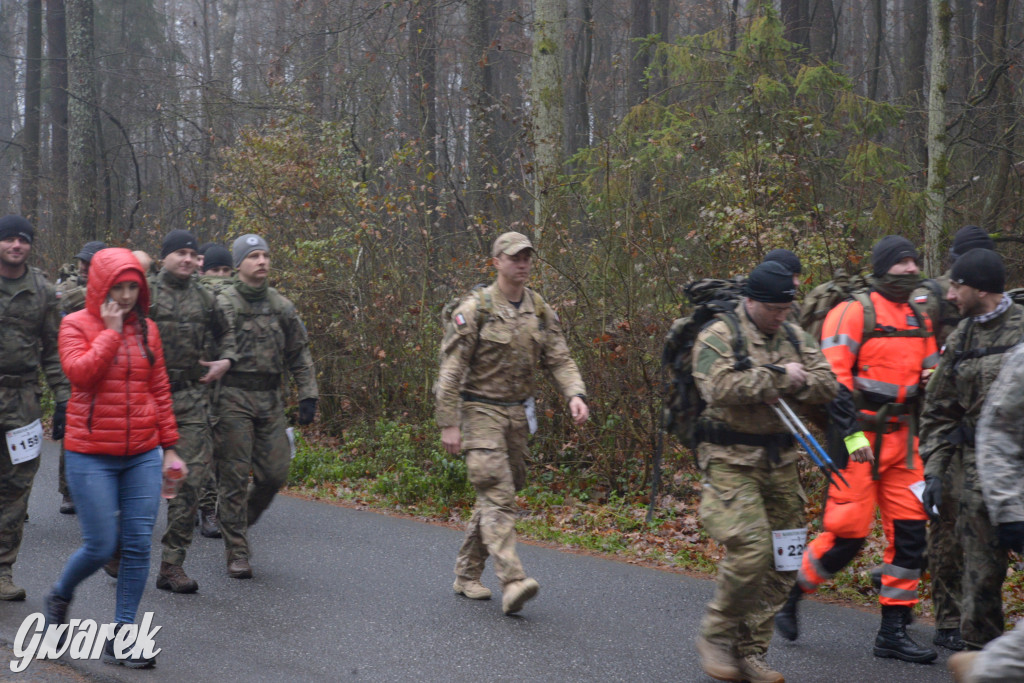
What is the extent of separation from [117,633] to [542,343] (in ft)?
9.80

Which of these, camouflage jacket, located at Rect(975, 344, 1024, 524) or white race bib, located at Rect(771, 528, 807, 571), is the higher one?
camouflage jacket, located at Rect(975, 344, 1024, 524)

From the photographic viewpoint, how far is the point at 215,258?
8.29 metres

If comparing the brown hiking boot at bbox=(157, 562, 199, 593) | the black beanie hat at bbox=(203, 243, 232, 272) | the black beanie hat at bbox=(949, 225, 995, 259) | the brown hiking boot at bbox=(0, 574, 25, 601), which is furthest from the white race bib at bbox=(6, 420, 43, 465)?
the black beanie hat at bbox=(949, 225, 995, 259)

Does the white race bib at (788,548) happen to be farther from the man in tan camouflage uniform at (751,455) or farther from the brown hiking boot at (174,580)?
the brown hiking boot at (174,580)

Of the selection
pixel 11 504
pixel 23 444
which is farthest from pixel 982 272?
pixel 11 504

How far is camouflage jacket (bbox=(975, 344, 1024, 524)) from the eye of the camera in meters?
3.60

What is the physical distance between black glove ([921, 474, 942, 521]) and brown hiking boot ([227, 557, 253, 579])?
448 centimetres

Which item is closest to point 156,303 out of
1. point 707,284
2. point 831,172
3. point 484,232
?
point 707,284

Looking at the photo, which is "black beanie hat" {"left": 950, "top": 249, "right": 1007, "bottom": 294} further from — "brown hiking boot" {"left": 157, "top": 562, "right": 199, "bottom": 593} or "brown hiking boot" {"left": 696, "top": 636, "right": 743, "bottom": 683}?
"brown hiking boot" {"left": 157, "top": 562, "right": 199, "bottom": 593}

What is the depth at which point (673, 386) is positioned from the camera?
535 centimetres

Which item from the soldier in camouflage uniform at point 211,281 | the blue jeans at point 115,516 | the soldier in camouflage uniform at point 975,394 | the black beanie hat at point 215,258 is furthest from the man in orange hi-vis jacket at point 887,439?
the black beanie hat at point 215,258

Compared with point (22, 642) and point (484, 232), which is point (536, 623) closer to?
point (22, 642)

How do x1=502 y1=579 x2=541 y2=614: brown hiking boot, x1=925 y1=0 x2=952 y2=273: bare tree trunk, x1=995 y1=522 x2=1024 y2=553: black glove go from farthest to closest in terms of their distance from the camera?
x1=925 y1=0 x2=952 y2=273: bare tree trunk
x1=502 y1=579 x2=541 y2=614: brown hiking boot
x1=995 y1=522 x2=1024 y2=553: black glove

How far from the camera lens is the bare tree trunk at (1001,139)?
482 inches
